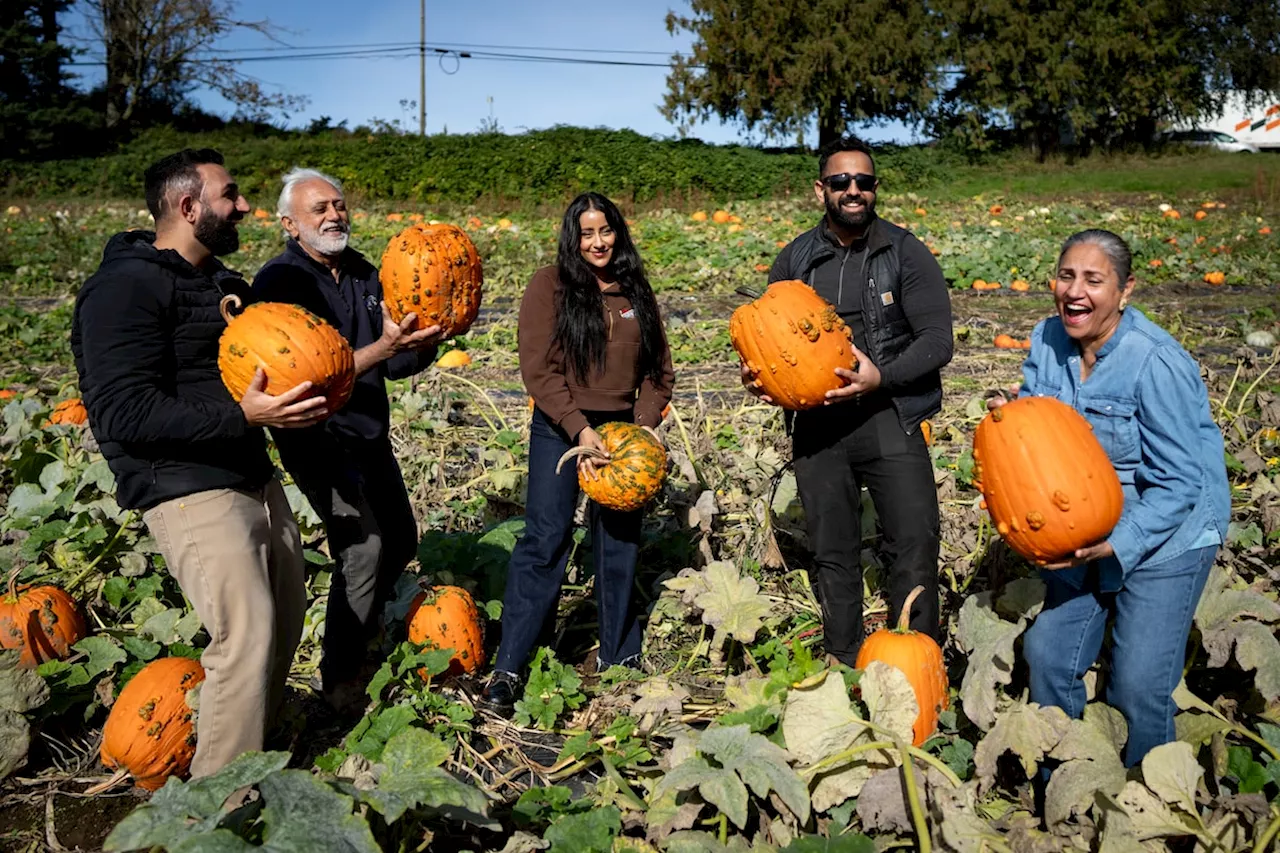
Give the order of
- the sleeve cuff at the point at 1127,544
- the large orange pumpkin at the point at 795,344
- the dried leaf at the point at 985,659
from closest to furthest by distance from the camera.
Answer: the sleeve cuff at the point at 1127,544, the dried leaf at the point at 985,659, the large orange pumpkin at the point at 795,344

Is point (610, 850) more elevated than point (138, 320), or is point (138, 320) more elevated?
point (138, 320)

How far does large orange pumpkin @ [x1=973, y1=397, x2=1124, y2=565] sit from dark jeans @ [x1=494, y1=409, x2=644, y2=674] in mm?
1586

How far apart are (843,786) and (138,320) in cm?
249

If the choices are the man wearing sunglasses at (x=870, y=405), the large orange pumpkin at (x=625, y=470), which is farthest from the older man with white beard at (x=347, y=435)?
the man wearing sunglasses at (x=870, y=405)

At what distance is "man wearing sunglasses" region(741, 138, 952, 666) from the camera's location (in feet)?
11.6

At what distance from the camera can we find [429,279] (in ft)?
11.6

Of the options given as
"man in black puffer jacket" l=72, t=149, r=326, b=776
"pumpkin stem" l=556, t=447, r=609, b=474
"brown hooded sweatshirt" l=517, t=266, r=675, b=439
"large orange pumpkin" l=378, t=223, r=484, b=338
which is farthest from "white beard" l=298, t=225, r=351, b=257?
"pumpkin stem" l=556, t=447, r=609, b=474

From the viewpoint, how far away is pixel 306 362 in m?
3.01

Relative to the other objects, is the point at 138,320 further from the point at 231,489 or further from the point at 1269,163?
the point at 1269,163

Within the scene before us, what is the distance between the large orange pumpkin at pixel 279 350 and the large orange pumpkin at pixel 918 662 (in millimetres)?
2018

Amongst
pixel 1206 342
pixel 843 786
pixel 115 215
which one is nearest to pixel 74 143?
pixel 115 215

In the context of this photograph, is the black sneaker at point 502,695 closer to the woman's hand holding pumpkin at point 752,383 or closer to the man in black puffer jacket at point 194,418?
the man in black puffer jacket at point 194,418

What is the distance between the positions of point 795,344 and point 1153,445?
1.19 meters

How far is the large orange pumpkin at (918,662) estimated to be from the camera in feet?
10.4
